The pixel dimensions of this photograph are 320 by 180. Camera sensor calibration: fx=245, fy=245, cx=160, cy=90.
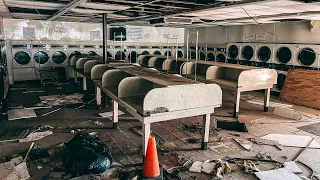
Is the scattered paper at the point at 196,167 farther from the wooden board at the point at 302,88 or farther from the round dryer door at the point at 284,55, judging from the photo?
the round dryer door at the point at 284,55

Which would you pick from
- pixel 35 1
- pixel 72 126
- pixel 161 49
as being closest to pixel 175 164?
pixel 72 126

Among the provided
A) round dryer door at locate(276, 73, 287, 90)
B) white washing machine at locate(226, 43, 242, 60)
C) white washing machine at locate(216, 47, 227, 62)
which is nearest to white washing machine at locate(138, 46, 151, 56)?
white washing machine at locate(216, 47, 227, 62)

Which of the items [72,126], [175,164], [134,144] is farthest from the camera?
[72,126]

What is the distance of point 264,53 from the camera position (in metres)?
8.64

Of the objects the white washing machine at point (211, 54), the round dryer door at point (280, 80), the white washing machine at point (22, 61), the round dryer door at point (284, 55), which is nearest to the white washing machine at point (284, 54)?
the round dryer door at point (284, 55)

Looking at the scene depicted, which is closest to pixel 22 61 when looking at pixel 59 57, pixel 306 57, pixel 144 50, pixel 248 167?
pixel 59 57

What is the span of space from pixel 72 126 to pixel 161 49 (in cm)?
772

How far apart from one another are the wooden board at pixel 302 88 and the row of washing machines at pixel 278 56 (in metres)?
0.34

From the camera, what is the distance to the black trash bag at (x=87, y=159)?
10.2ft

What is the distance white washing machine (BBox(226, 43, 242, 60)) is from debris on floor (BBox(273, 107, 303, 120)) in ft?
12.6

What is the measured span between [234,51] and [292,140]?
5.83 meters

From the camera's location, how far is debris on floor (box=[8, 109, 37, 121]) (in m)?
5.38

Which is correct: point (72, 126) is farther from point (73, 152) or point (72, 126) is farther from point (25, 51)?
point (25, 51)

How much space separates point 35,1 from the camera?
497cm
